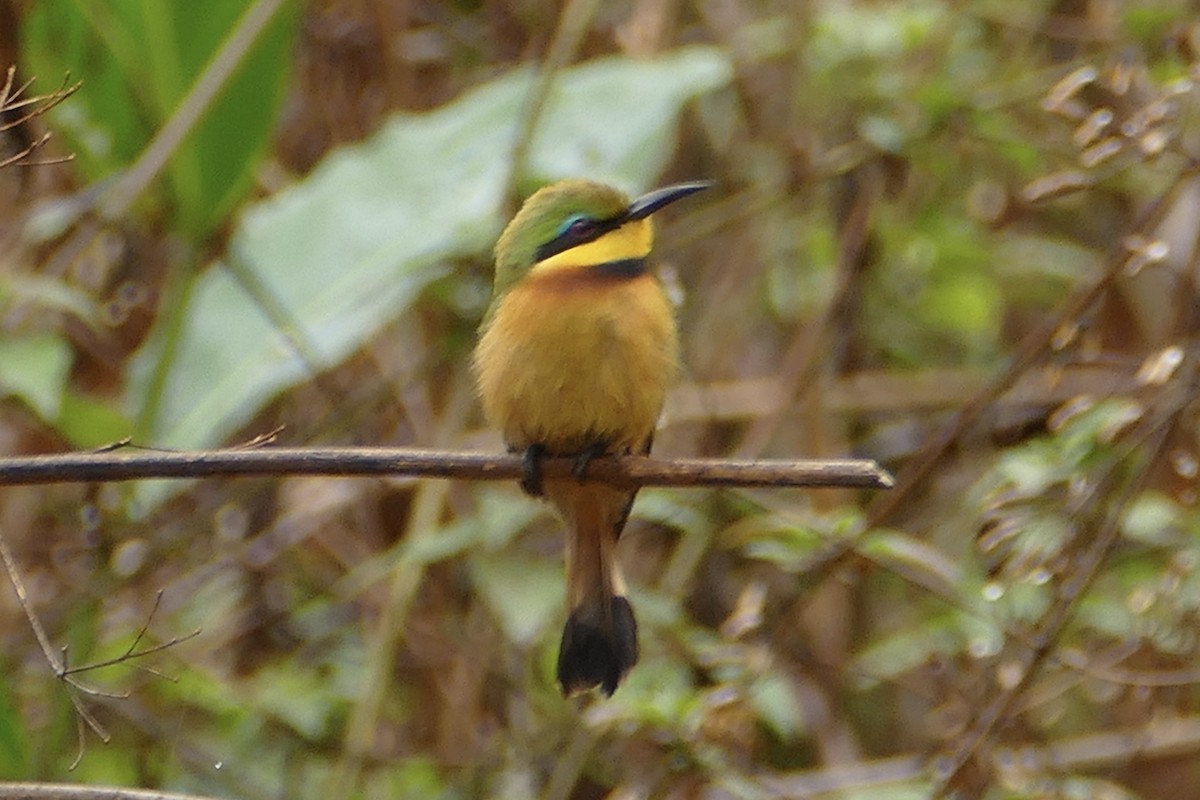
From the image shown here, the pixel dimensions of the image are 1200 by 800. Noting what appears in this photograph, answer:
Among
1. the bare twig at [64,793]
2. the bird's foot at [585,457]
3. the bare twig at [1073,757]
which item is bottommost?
the bare twig at [1073,757]

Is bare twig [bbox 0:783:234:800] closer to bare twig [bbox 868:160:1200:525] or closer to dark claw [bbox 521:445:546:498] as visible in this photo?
dark claw [bbox 521:445:546:498]

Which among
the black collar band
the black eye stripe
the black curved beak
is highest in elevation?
the black curved beak

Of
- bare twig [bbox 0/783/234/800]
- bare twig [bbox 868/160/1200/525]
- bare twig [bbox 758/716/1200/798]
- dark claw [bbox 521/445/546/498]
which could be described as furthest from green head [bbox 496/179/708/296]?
bare twig [bbox 0/783/234/800]

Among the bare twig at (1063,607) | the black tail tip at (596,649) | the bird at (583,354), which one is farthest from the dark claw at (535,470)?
the bare twig at (1063,607)

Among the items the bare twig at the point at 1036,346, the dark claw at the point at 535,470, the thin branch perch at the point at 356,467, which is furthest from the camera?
the bare twig at the point at 1036,346

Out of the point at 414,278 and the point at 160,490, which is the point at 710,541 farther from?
the point at 160,490

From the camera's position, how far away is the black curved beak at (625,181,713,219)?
242 cm

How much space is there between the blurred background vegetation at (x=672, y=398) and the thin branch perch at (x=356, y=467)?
92 cm

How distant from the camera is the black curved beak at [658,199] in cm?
242

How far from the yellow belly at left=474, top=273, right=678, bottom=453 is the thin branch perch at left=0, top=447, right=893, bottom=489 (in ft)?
1.88

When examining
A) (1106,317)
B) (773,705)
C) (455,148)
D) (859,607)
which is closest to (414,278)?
(455,148)

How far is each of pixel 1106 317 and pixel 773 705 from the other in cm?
175

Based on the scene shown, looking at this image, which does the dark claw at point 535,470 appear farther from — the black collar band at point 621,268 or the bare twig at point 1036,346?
the bare twig at point 1036,346

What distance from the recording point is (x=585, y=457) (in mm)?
2408
